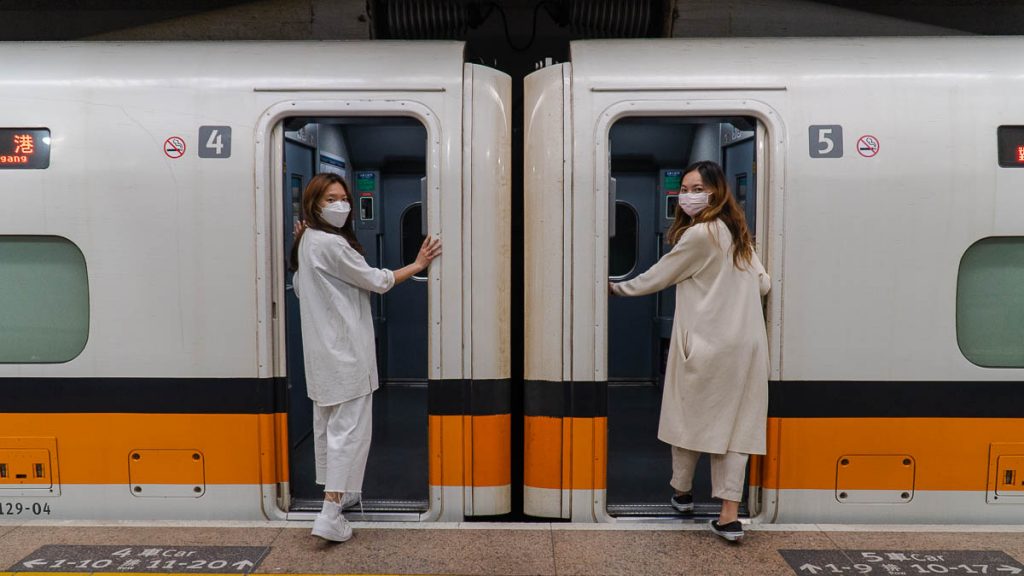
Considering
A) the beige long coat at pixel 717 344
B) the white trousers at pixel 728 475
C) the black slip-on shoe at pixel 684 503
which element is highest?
the beige long coat at pixel 717 344

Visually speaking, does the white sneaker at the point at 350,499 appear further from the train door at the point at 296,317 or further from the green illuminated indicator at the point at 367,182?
the green illuminated indicator at the point at 367,182

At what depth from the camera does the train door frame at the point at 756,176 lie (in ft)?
9.74

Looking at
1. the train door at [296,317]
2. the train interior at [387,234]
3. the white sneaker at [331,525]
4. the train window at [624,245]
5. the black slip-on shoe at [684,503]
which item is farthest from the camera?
the train window at [624,245]

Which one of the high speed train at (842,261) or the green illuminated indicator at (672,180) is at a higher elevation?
the green illuminated indicator at (672,180)

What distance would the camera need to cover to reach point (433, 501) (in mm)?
3084

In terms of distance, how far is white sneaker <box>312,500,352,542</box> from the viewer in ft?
9.27

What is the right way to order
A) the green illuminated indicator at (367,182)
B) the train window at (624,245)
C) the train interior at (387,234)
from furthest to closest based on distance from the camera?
the green illuminated indicator at (367,182) < the train window at (624,245) < the train interior at (387,234)

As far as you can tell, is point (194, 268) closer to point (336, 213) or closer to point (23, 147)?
point (336, 213)

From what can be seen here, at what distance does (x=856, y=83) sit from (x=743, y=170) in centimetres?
140

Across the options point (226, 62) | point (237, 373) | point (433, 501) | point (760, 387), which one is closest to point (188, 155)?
point (226, 62)

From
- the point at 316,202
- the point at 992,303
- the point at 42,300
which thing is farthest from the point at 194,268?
the point at 992,303

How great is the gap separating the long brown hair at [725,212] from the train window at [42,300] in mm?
2745

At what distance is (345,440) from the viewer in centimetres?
292

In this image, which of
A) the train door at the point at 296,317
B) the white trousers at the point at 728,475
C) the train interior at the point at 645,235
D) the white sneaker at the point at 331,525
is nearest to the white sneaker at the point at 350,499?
the white sneaker at the point at 331,525
